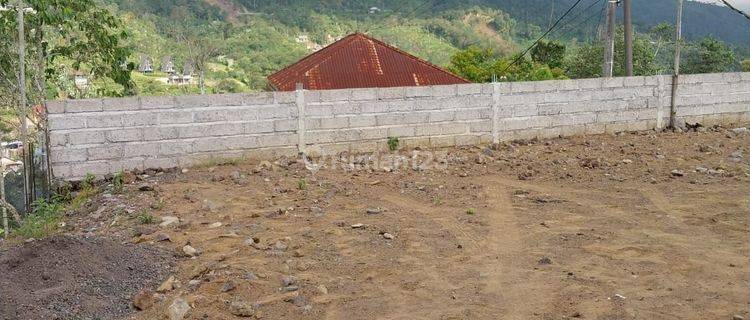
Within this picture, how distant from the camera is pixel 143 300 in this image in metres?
4.13

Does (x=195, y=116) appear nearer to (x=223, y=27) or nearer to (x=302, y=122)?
(x=302, y=122)

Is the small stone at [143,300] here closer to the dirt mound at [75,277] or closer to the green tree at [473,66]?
the dirt mound at [75,277]

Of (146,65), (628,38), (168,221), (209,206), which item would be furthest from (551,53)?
(168,221)

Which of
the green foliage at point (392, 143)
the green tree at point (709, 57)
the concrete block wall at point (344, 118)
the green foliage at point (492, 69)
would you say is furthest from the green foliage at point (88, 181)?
the green tree at point (709, 57)

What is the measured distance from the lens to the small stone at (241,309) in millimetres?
3992

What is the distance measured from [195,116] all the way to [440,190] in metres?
3.44

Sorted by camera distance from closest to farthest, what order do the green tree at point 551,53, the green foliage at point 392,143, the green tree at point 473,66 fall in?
the green foliage at point 392,143, the green tree at point 473,66, the green tree at point 551,53

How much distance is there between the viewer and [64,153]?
782 cm

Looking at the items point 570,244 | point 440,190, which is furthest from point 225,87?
point 570,244

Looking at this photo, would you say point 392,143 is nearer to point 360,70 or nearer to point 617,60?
point 360,70

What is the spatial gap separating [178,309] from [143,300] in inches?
12.9

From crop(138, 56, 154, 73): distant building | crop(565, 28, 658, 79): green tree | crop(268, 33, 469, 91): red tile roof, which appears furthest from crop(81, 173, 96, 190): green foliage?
crop(138, 56, 154, 73): distant building

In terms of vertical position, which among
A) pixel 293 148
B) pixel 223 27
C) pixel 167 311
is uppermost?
pixel 223 27

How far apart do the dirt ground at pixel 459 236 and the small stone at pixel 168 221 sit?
28mm
